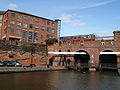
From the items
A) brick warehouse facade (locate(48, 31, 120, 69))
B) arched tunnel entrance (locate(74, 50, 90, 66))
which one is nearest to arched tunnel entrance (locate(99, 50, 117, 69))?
brick warehouse facade (locate(48, 31, 120, 69))

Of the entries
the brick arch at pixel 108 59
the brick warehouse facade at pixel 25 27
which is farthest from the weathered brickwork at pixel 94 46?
the brick warehouse facade at pixel 25 27

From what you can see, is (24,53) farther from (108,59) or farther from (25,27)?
(108,59)

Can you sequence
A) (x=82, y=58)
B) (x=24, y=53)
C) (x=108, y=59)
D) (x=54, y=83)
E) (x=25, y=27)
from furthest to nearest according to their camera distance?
A: (x=25, y=27), (x=82, y=58), (x=108, y=59), (x=24, y=53), (x=54, y=83)

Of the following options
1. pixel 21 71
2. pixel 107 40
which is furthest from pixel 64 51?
pixel 21 71

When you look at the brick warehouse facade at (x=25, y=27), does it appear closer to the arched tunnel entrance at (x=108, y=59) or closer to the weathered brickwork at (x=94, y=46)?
the weathered brickwork at (x=94, y=46)

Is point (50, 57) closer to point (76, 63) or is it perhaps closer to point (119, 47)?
point (76, 63)

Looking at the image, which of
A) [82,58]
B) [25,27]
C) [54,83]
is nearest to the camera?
[54,83]

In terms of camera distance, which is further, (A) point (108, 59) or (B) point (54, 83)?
(A) point (108, 59)

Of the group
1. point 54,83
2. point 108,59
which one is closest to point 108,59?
point 108,59

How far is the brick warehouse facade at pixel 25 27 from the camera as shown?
5369 centimetres

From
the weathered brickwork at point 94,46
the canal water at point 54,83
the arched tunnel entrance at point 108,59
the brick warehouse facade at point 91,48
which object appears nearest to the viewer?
the canal water at point 54,83

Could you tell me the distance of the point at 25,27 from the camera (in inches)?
2263

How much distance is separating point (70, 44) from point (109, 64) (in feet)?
38.9

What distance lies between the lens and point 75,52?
146 ft
